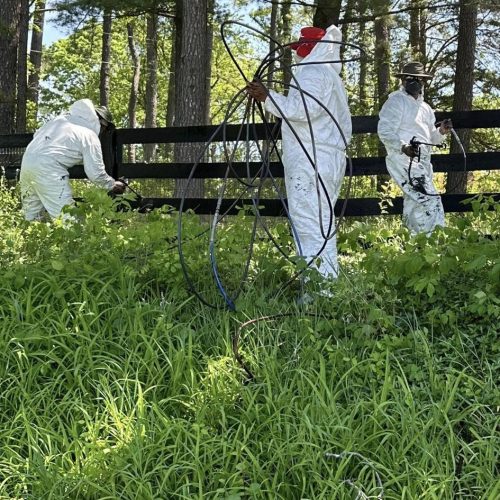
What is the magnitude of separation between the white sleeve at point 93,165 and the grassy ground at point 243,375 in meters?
→ 1.74

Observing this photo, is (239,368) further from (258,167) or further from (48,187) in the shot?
(258,167)

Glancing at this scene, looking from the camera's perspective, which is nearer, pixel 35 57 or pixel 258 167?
pixel 258 167

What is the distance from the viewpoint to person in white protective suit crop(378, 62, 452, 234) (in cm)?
618

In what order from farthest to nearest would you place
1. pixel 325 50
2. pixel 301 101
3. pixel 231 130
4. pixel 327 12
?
pixel 327 12
pixel 231 130
pixel 325 50
pixel 301 101

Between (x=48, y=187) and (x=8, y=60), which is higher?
(x=8, y=60)

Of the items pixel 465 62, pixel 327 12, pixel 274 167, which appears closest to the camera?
pixel 274 167

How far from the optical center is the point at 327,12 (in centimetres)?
958

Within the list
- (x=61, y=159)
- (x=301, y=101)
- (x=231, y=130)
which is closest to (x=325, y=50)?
(x=301, y=101)

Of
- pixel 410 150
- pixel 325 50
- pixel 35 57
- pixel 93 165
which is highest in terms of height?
pixel 35 57

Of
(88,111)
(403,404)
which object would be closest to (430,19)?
(88,111)

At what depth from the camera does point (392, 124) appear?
630 cm

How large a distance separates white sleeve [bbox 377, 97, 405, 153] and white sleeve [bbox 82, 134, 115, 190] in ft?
8.66

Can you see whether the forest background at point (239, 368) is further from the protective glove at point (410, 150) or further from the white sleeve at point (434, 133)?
the white sleeve at point (434, 133)

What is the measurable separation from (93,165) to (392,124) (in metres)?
2.85
